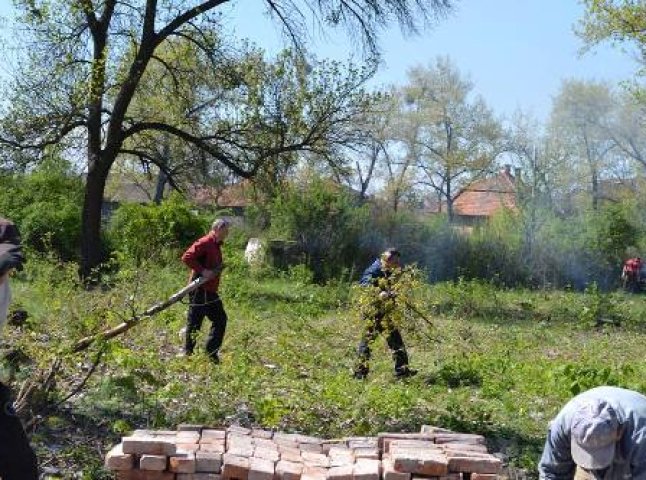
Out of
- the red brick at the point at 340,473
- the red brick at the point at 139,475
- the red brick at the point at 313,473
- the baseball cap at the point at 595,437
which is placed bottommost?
the red brick at the point at 139,475

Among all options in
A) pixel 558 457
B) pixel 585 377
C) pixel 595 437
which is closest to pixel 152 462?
pixel 558 457

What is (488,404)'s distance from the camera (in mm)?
8875

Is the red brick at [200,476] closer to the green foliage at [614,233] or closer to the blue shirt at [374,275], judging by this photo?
the blue shirt at [374,275]

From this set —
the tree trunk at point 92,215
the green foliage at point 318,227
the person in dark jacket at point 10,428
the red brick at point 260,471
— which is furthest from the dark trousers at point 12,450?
the green foliage at point 318,227

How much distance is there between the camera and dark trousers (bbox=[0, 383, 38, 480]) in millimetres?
4441

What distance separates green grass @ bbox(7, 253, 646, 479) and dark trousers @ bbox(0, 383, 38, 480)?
5.67ft

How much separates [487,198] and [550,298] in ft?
114

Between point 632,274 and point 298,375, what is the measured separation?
1784 centimetres

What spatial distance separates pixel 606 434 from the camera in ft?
12.6

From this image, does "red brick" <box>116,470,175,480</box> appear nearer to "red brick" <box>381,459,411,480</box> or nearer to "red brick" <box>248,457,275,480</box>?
"red brick" <box>248,457,275,480</box>

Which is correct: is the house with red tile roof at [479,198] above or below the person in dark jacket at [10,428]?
above

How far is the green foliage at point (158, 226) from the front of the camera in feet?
71.3

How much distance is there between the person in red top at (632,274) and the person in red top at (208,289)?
1776 cm

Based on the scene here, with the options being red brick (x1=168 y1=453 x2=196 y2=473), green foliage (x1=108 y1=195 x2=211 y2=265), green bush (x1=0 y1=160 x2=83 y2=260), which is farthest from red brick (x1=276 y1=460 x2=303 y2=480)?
green bush (x1=0 y1=160 x2=83 y2=260)
